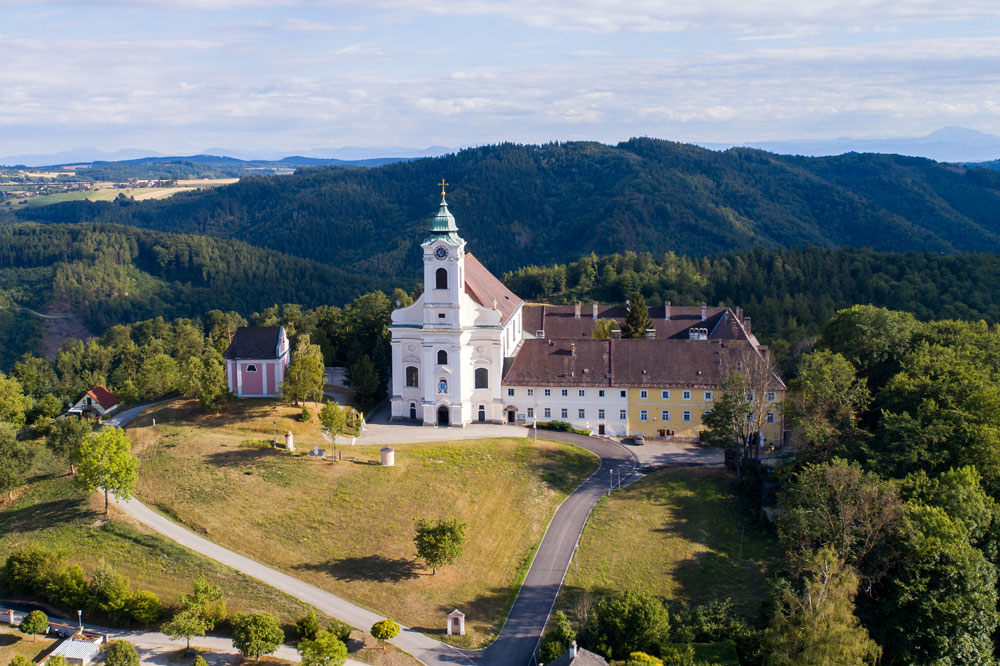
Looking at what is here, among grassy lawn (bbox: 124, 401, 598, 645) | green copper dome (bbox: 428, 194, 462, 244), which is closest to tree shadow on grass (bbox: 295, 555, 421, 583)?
grassy lawn (bbox: 124, 401, 598, 645)

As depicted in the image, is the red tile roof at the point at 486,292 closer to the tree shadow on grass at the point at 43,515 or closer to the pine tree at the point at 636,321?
the pine tree at the point at 636,321

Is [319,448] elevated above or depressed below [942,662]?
above

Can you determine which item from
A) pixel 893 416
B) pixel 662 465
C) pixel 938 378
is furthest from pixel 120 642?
pixel 938 378

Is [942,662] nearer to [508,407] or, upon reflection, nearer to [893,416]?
[893,416]

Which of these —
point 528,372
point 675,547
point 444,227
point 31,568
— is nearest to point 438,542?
point 675,547

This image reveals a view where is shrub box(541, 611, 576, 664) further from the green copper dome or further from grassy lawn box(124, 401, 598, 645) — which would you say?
the green copper dome

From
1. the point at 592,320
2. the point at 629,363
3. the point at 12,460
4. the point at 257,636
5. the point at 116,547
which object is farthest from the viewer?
the point at 592,320

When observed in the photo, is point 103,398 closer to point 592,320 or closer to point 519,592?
point 592,320
